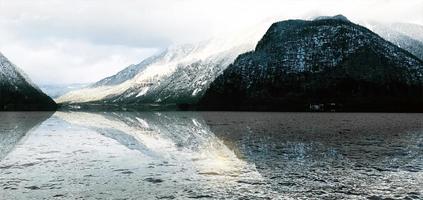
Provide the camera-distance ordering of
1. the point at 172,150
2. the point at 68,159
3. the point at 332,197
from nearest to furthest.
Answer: the point at 332,197
the point at 68,159
the point at 172,150

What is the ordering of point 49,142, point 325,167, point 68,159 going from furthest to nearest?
point 49,142
point 68,159
point 325,167

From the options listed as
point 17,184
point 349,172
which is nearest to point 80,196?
point 17,184

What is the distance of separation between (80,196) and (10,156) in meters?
19.1

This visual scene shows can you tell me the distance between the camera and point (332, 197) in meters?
23.2

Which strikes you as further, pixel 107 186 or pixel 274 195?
pixel 107 186

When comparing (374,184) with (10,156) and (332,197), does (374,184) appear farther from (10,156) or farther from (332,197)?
(10,156)

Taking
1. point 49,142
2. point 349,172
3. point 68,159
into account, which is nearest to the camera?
point 349,172

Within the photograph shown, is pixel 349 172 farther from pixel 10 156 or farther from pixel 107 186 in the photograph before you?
pixel 10 156

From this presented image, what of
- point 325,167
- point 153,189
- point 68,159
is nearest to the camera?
point 153,189

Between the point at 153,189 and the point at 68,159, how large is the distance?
608 inches

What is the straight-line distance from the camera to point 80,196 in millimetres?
23438

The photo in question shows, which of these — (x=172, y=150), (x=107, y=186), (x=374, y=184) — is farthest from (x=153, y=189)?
(x=172, y=150)

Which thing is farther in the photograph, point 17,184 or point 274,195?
point 17,184

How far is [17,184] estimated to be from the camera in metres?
26.7
